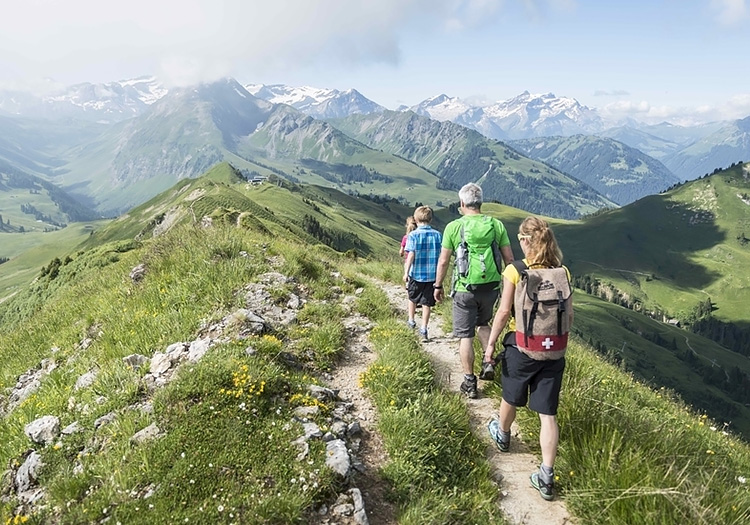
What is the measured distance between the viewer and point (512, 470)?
6.55 m

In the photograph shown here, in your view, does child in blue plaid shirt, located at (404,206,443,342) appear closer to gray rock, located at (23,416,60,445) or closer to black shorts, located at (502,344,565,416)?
black shorts, located at (502,344,565,416)

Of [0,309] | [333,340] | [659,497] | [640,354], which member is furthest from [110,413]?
[640,354]

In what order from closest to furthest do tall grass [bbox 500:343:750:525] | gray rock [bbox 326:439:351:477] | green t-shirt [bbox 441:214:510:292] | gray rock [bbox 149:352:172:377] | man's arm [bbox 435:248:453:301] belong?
1. tall grass [bbox 500:343:750:525]
2. gray rock [bbox 326:439:351:477]
3. gray rock [bbox 149:352:172:377]
4. green t-shirt [bbox 441:214:510:292]
5. man's arm [bbox 435:248:453:301]

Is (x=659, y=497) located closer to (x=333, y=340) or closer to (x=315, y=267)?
(x=333, y=340)

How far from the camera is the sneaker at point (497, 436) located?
22.7 feet

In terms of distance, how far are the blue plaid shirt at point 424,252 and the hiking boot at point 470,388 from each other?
3852 millimetres

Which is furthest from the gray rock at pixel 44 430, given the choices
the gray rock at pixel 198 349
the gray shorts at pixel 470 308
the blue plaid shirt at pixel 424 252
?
the blue plaid shirt at pixel 424 252

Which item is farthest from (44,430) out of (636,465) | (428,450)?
(636,465)

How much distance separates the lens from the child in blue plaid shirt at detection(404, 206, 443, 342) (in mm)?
11875

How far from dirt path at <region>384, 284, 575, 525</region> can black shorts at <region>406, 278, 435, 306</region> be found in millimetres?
2191

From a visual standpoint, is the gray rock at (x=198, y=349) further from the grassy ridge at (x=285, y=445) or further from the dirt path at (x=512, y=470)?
the dirt path at (x=512, y=470)

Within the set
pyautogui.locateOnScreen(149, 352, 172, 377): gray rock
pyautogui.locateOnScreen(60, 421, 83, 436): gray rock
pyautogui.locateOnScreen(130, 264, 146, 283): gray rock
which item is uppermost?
pyautogui.locateOnScreen(130, 264, 146, 283): gray rock

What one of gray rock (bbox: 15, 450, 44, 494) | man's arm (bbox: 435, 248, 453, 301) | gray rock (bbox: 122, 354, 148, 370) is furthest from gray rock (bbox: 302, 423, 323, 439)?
man's arm (bbox: 435, 248, 453, 301)

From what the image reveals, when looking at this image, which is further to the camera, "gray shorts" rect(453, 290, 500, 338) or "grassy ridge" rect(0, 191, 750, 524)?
"gray shorts" rect(453, 290, 500, 338)
